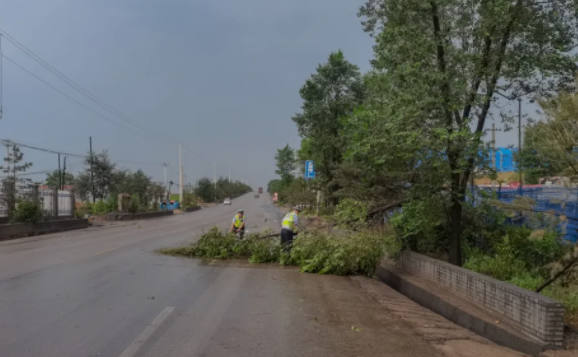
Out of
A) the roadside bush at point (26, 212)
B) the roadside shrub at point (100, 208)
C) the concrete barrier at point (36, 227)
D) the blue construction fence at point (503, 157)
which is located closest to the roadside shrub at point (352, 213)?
the blue construction fence at point (503, 157)

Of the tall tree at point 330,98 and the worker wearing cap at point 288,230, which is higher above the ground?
the tall tree at point 330,98

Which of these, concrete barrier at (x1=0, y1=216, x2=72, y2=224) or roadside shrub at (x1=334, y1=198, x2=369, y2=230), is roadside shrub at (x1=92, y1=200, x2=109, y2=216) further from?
roadside shrub at (x1=334, y1=198, x2=369, y2=230)

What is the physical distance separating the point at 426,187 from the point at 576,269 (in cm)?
316

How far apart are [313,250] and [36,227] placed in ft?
68.0

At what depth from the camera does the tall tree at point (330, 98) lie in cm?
3294

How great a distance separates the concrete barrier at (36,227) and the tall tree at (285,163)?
55.0m

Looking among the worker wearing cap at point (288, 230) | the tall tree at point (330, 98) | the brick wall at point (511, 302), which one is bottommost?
the brick wall at point (511, 302)

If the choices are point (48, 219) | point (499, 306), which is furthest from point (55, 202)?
point (499, 306)

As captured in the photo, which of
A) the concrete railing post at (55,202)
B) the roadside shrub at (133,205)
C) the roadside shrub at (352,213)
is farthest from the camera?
the roadside shrub at (133,205)

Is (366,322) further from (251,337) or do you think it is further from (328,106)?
(328,106)

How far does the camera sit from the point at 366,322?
757cm

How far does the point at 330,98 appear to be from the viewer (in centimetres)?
3369

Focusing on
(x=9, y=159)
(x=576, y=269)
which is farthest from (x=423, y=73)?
(x=9, y=159)

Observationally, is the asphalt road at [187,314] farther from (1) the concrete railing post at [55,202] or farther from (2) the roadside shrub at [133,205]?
(2) the roadside shrub at [133,205]
